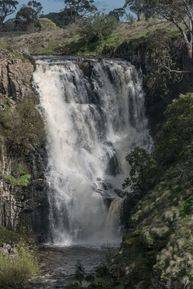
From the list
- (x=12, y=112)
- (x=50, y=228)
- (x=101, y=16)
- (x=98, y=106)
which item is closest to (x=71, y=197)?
(x=50, y=228)

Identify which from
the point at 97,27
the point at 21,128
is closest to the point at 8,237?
the point at 21,128

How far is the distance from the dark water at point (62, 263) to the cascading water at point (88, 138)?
2.51 meters

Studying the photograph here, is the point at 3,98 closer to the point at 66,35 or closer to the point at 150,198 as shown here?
the point at 150,198

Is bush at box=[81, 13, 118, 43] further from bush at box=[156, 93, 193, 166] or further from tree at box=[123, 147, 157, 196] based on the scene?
tree at box=[123, 147, 157, 196]

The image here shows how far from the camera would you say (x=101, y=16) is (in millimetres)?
58531

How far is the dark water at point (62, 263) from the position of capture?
20578 mm

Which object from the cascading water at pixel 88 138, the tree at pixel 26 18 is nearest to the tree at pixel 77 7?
the tree at pixel 26 18

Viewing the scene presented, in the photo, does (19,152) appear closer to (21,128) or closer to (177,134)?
(21,128)

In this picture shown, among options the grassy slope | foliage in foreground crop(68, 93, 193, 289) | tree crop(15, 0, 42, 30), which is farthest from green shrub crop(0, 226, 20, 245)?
tree crop(15, 0, 42, 30)

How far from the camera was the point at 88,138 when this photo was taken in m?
36.8

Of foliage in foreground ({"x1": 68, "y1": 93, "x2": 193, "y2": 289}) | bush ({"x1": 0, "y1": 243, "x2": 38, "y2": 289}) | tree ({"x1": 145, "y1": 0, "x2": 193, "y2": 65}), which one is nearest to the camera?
foliage in foreground ({"x1": 68, "y1": 93, "x2": 193, "y2": 289})

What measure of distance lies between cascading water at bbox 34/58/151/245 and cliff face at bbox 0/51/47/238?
3.35 feet

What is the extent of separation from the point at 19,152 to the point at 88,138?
629 centimetres

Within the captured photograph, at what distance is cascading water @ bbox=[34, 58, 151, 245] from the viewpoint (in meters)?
31.6
